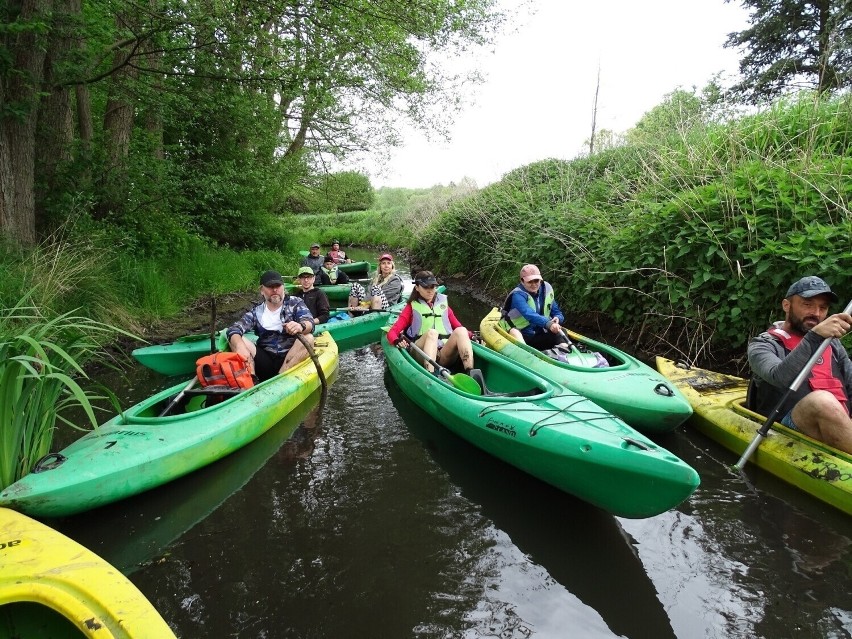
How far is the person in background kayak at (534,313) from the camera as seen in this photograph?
5922 mm

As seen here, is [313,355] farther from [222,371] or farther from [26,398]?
[26,398]

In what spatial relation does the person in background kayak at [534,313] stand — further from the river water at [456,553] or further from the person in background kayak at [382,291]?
the person in background kayak at [382,291]

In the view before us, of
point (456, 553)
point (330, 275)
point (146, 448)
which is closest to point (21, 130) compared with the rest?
point (146, 448)

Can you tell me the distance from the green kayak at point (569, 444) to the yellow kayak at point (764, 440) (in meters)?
1.34

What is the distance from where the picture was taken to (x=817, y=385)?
3.61 m

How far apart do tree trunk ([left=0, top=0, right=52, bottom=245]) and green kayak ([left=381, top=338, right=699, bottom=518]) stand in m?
5.07

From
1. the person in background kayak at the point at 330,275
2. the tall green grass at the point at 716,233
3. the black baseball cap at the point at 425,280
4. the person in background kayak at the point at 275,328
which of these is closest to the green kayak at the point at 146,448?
the person in background kayak at the point at 275,328

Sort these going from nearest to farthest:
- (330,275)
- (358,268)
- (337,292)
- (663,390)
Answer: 1. (663,390)
2. (337,292)
3. (330,275)
4. (358,268)

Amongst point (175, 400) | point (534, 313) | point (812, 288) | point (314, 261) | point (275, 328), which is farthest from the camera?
point (314, 261)

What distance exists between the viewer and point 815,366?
359cm

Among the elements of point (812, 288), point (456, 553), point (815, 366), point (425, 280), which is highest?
point (812, 288)

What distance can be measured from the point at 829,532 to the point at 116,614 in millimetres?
3910

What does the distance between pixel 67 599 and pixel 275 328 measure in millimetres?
3717

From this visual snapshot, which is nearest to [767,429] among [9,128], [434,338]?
[434,338]
